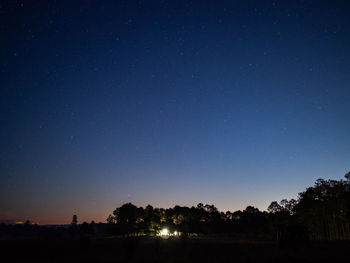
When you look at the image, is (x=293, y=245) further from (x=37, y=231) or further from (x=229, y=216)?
(x=37, y=231)

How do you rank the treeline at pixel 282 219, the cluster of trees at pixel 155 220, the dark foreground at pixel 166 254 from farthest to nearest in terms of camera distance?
the cluster of trees at pixel 155 220 → the treeline at pixel 282 219 → the dark foreground at pixel 166 254

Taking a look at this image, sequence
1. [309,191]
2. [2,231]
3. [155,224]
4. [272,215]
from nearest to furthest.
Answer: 1. [309,191]
2. [272,215]
3. [155,224]
4. [2,231]

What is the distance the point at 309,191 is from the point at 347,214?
14.7 m

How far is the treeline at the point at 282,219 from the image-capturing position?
64312 millimetres

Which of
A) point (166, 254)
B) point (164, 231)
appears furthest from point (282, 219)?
point (166, 254)

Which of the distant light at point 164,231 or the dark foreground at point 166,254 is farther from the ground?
the dark foreground at point 166,254

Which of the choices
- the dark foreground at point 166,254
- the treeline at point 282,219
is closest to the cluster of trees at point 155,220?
the treeline at point 282,219

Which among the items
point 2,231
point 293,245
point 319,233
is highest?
point 293,245

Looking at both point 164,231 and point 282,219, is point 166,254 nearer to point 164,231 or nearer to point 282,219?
point 282,219

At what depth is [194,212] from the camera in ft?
377

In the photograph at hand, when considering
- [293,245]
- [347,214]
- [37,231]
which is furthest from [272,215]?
[37,231]

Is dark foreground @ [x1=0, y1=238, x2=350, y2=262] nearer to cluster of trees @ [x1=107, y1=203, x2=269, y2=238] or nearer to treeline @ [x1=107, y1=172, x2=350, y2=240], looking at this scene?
treeline @ [x1=107, y1=172, x2=350, y2=240]

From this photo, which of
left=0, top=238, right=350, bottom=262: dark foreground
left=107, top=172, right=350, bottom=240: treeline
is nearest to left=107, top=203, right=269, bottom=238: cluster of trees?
left=107, top=172, right=350, bottom=240: treeline

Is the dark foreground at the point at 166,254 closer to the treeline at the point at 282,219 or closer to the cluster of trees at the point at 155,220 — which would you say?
the treeline at the point at 282,219
